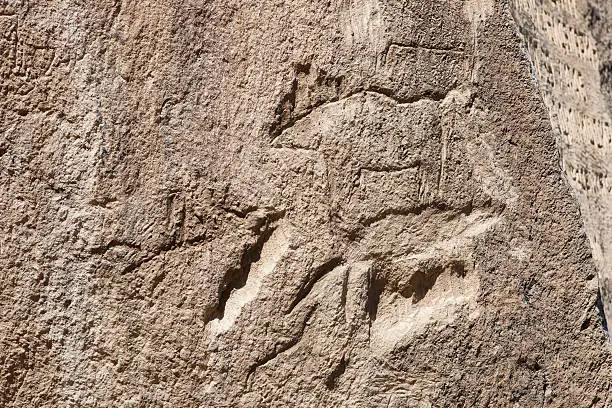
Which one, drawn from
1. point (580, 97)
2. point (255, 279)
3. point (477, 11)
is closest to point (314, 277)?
point (255, 279)

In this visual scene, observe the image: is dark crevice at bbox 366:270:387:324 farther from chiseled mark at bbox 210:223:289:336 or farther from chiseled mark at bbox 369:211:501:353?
chiseled mark at bbox 210:223:289:336

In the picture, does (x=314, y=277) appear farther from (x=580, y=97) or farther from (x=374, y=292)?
(x=580, y=97)

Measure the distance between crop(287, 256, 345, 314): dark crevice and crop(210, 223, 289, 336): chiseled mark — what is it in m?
0.05

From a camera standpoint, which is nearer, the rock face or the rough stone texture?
the rock face

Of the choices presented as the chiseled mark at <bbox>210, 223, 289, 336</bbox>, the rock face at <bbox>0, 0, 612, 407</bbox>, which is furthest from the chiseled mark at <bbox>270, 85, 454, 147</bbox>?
the chiseled mark at <bbox>210, 223, 289, 336</bbox>

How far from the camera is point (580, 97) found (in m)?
1.48

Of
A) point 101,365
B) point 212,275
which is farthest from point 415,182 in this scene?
point 101,365

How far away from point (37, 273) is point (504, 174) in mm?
709

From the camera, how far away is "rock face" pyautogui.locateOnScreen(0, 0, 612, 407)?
3.85ft

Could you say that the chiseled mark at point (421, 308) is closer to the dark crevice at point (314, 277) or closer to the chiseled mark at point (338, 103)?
the dark crevice at point (314, 277)

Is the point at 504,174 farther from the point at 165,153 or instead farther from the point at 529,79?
the point at 165,153

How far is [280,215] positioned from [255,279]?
A: 0.33ft

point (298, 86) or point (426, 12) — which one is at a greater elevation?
point (426, 12)

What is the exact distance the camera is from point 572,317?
1246 millimetres
